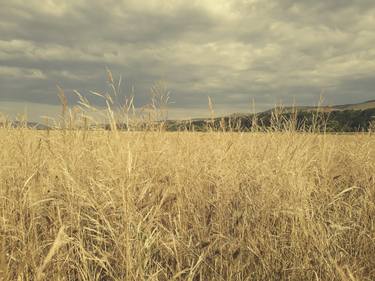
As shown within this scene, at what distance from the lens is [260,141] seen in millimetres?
5238

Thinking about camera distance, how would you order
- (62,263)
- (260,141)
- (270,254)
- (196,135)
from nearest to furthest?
(62,263) < (270,254) < (260,141) < (196,135)

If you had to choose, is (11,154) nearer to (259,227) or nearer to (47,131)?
(47,131)

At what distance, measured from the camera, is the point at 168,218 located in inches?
116

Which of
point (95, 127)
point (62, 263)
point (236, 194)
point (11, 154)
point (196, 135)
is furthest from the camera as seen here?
point (196, 135)

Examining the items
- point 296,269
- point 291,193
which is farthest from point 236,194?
point 296,269

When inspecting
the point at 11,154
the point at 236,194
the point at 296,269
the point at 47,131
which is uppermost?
the point at 47,131

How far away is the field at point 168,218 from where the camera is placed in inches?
78.2

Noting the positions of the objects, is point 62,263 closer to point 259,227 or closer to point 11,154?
point 259,227

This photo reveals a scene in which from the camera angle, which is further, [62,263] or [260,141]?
Answer: [260,141]

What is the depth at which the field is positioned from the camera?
6.52ft

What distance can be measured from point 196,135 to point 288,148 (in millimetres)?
2511

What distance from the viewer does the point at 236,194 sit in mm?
3096

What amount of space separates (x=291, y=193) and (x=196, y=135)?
348cm

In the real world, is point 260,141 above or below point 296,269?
above
